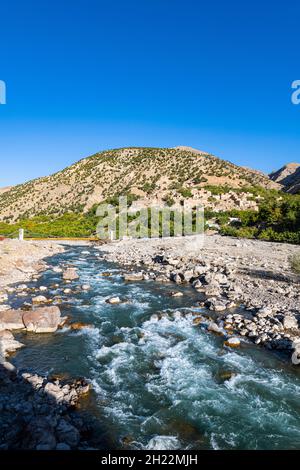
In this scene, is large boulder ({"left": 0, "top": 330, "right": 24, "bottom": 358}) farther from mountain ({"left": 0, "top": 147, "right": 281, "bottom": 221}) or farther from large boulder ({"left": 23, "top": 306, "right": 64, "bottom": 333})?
mountain ({"left": 0, "top": 147, "right": 281, "bottom": 221})

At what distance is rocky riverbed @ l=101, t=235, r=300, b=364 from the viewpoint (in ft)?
35.9

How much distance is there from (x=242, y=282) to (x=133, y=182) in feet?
237

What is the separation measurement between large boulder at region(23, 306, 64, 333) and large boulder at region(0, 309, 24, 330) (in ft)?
0.65

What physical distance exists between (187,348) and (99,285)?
368 inches

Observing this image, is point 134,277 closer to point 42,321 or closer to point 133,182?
point 42,321

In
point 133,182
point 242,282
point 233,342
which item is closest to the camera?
point 233,342

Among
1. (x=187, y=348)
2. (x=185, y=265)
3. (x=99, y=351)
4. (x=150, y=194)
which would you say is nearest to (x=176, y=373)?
(x=187, y=348)

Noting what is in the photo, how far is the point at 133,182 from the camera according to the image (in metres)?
86.6

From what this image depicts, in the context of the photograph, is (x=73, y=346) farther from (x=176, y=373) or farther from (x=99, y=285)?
(x=99, y=285)

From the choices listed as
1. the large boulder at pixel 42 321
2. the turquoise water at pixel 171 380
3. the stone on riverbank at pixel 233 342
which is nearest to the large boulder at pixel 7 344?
the turquoise water at pixel 171 380

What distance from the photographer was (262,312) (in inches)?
480

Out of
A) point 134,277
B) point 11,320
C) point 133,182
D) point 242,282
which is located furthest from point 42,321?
point 133,182

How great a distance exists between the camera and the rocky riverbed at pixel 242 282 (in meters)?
11.0
